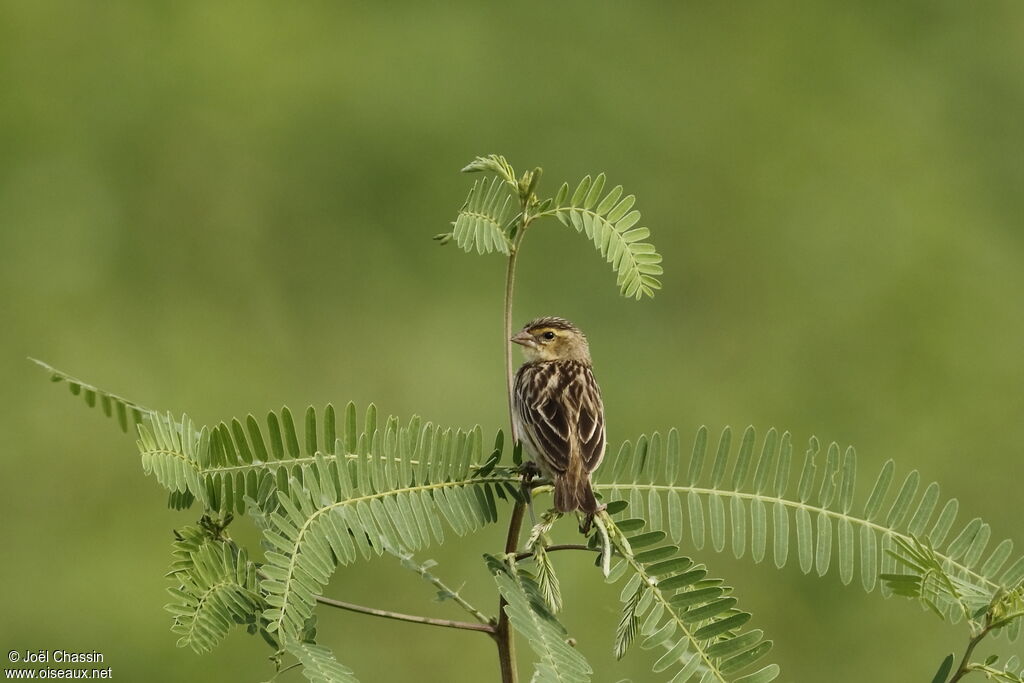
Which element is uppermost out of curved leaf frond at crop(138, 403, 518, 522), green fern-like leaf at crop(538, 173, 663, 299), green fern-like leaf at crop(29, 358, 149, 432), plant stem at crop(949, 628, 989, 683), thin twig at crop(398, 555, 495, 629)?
green fern-like leaf at crop(538, 173, 663, 299)

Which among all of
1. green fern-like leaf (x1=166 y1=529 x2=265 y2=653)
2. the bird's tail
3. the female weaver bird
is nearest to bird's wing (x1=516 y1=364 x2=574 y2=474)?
the female weaver bird

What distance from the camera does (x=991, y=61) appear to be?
13.2 metres

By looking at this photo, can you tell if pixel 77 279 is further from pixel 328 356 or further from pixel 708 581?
pixel 708 581

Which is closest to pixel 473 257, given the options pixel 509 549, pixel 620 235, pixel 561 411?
pixel 561 411

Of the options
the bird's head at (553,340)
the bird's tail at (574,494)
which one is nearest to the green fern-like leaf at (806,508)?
the bird's tail at (574,494)

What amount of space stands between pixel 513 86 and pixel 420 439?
9637mm

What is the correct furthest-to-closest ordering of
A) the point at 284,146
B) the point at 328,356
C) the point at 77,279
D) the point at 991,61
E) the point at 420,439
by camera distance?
the point at 991,61 → the point at 284,146 → the point at 77,279 → the point at 328,356 → the point at 420,439

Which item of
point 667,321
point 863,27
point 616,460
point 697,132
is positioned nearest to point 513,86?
point 697,132

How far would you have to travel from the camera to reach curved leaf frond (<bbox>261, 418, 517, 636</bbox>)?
2.58 meters

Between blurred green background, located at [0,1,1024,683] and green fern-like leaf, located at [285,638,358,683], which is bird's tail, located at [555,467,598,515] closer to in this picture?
green fern-like leaf, located at [285,638,358,683]

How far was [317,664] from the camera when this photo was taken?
8.39 ft

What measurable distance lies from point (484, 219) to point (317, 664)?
109cm

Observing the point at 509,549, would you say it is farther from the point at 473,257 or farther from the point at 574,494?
the point at 473,257

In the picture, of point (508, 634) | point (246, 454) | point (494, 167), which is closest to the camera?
point (508, 634)
